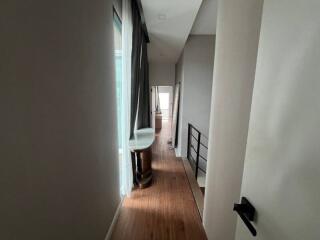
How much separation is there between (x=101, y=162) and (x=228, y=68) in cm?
133

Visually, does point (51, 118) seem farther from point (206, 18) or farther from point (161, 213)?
point (206, 18)

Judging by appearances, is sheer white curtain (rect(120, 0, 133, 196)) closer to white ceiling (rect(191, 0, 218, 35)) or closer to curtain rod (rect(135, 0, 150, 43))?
curtain rod (rect(135, 0, 150, 43))

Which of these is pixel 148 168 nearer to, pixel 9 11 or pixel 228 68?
pixel 228 68

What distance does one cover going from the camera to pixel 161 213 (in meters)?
2.25

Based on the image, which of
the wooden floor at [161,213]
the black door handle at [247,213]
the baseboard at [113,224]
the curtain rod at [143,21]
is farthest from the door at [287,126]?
the curtain rod at [143,21]

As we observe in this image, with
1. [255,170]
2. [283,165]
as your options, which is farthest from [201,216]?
[283,165]

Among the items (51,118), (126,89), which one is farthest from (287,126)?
(126,89)

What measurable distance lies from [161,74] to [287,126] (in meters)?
5.42

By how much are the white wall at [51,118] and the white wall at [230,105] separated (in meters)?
1.04

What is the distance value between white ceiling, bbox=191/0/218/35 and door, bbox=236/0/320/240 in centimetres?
206

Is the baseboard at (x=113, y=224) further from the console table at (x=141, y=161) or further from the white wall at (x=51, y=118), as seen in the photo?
the console table at (x=141, y=161)

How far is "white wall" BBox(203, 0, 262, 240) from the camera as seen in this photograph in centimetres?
104

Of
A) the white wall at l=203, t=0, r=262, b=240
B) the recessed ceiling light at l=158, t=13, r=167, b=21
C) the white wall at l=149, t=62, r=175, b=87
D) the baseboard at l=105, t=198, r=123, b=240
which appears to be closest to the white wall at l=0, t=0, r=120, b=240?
the baseboard at l=105, t=198, r=123, b=240

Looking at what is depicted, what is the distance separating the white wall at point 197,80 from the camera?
12.7 ft
